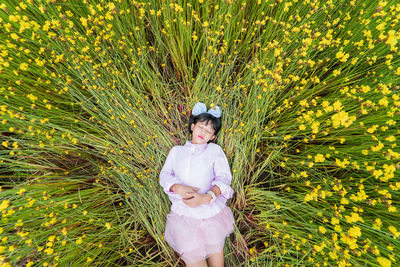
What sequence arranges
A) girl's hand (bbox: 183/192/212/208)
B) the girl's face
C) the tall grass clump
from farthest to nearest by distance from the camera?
the girl's face, the tall grass clump, girl's hand (bbox: 183/192/212/208)

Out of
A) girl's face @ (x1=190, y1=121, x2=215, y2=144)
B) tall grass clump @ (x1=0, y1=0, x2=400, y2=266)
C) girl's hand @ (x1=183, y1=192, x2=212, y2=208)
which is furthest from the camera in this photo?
girl's face @ (x1=190, y1=121, x2=215, y2=144)

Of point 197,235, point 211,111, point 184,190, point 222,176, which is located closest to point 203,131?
point 211,111

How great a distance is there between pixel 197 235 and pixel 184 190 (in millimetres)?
441

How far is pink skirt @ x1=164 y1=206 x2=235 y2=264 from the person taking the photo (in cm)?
157

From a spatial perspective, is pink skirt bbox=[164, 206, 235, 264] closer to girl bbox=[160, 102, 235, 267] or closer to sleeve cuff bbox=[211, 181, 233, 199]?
girl bbox=[160, 102, 235, 267]

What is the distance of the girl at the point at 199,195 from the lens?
1590mm

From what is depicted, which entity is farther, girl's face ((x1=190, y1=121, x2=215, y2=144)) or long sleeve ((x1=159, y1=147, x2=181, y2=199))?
girl's face ((x1=190, y1=121, x2=215, y2=144))

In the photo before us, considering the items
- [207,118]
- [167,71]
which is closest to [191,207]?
[207,118]

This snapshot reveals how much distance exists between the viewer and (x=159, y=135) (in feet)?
6.81

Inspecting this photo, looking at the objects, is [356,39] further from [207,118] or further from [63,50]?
[63,50]

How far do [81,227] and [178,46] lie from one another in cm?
218

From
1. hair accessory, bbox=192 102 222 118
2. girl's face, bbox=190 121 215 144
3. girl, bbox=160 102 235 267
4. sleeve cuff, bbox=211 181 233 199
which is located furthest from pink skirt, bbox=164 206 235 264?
hair accessory, bbox=192 102 222 118

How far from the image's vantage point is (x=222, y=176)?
177 cm

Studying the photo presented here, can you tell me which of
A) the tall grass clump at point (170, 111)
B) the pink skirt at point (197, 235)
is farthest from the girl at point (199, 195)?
the tall grass clump at point (170, 111)
